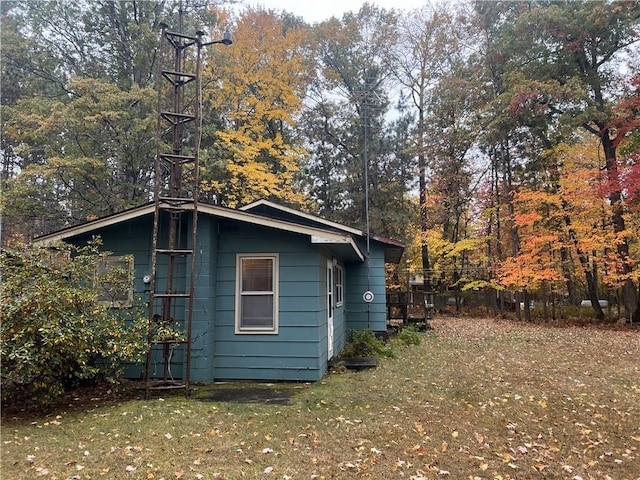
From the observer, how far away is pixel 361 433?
435cm

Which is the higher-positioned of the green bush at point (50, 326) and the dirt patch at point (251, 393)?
the green bush at point (50, 326)

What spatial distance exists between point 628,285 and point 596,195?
348 cm

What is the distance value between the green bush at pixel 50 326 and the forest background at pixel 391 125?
22.9 ft

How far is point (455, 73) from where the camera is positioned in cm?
2012

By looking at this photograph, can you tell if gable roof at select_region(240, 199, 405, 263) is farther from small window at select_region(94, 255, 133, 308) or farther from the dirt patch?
the dirt patch

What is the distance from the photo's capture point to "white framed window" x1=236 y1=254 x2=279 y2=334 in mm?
6777

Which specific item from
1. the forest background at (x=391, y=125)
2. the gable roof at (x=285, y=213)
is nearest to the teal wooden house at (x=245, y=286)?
the gable roof at (x=285, y=213)

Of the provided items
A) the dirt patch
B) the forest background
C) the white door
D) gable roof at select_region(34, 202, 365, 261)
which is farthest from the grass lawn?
the forest background

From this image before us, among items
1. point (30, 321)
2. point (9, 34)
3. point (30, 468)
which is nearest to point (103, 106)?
point (9, 34)

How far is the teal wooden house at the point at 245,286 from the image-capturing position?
6508 millimetres

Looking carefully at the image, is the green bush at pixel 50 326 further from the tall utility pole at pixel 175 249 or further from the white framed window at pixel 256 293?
the white framed window at pixel 256 293

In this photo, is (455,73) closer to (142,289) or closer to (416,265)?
(416,265)

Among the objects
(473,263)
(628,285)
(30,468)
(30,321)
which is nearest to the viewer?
(30,468)

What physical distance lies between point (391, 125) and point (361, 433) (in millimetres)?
19230
